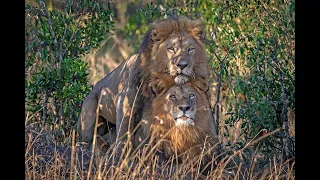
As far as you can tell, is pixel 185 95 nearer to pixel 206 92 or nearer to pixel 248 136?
pixel 206 92

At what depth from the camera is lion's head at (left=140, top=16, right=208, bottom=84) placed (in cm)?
640

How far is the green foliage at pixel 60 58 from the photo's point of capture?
293 inches

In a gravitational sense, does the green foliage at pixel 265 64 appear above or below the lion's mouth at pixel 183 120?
above

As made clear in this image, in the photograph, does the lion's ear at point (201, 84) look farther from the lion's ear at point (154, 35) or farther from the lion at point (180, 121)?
the lion's ear at point (154, 35)

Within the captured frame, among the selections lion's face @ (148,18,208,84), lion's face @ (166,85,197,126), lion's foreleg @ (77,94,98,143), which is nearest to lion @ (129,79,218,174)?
lion's face @ (166,85,197,126)

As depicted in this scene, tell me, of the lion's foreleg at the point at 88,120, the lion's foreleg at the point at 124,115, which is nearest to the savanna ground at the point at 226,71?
the lion's foreleg at the point at 88,120

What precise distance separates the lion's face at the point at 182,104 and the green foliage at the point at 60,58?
1.33m

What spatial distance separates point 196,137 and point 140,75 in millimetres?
740

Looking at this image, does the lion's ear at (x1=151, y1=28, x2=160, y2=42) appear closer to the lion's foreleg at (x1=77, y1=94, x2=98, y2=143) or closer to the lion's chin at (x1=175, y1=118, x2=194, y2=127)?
the lion's chin at (x1=175, y1=118, x2=194, y2=127)

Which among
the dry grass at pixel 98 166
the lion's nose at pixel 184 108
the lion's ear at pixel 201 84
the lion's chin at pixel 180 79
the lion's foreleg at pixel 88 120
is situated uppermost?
the lion's chin at pixel 180 79

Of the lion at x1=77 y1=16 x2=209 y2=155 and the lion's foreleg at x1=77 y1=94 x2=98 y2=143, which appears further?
the lion's foreleg at x1=77 y1=94 x2=98 y2=143

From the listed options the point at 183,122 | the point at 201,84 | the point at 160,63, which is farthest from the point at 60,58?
the point at 183,122

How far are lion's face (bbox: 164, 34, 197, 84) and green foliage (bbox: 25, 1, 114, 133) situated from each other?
1259 mm
